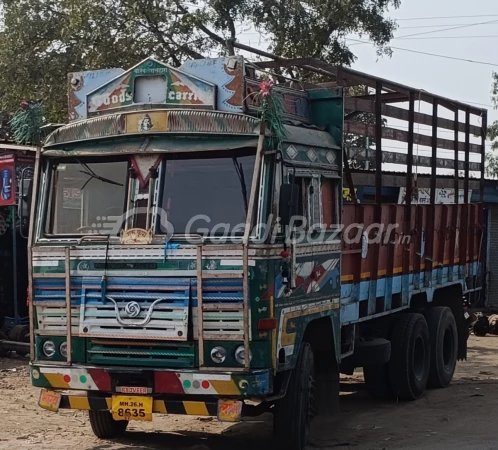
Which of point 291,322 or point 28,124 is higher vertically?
point 28,124

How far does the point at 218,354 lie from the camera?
A: 6.77m

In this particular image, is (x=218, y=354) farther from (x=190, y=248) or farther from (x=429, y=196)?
(x=429, y=196)

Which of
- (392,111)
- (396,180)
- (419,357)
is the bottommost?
(419,357)

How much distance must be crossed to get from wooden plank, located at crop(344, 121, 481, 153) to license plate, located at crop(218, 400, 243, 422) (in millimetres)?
3572

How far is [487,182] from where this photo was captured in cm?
2081

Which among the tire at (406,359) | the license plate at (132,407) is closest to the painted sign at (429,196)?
the tire at (406,359)

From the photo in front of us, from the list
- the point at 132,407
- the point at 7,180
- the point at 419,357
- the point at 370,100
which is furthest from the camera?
the point at 7,180

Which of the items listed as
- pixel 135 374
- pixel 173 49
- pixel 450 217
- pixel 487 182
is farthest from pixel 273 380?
pixel 487 182

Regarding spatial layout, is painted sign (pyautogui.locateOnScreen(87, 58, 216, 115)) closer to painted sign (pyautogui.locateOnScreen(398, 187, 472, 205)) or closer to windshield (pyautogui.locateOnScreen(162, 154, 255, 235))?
windshield (pyautogui.locateOnScreen(162, 154, 255, 235))

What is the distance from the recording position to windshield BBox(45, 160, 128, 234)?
23.7 feet

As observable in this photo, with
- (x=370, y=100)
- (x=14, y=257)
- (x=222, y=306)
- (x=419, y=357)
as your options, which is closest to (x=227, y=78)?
(x=222, y=306)

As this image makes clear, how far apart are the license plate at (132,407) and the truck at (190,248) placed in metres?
0.01

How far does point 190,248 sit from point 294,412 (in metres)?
1.59

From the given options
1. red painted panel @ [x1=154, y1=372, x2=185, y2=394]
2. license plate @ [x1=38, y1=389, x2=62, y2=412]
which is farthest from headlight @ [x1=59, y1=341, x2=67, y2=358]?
red painted panel @ [x1=154, y1=372, x2=185, y2=394]
